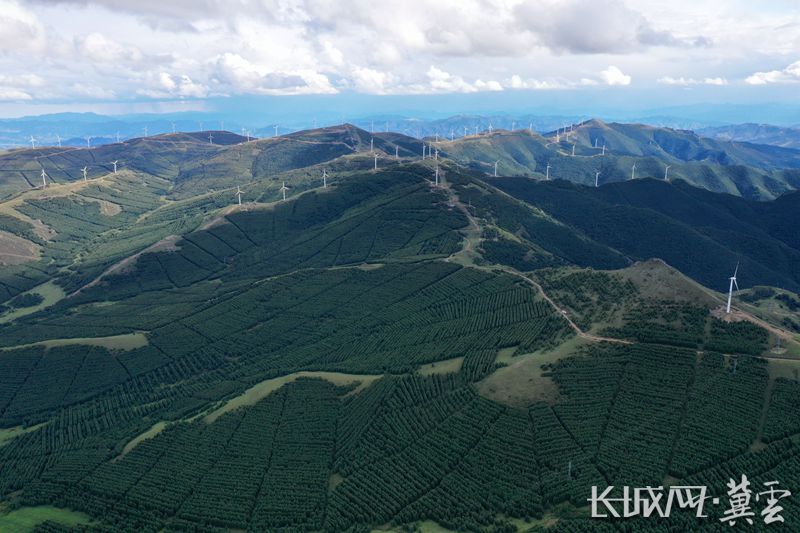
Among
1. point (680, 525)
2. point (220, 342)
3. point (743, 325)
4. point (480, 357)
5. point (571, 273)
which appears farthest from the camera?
point (220, 342)

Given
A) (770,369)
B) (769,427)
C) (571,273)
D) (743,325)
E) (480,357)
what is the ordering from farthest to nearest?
(571,273)
(480,357)
(743,325)
(770,369)
(769,427)

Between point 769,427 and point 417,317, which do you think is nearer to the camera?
point 769,427

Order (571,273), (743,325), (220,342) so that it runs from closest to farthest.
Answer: (743,325), (571,273), (220,342)

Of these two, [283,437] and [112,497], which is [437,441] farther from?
[112,497]

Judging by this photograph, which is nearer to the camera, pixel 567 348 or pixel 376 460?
pixel 376 460

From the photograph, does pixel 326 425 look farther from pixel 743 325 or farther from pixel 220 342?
pixel 743 325

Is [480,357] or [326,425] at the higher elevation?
[480,357]

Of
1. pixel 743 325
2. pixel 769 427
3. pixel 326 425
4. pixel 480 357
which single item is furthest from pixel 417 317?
pixel 769 427

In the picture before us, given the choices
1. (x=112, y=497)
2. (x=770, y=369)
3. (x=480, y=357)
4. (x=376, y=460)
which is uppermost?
(x=770, y=369)

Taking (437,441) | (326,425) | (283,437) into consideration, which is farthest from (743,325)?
(283,437)
